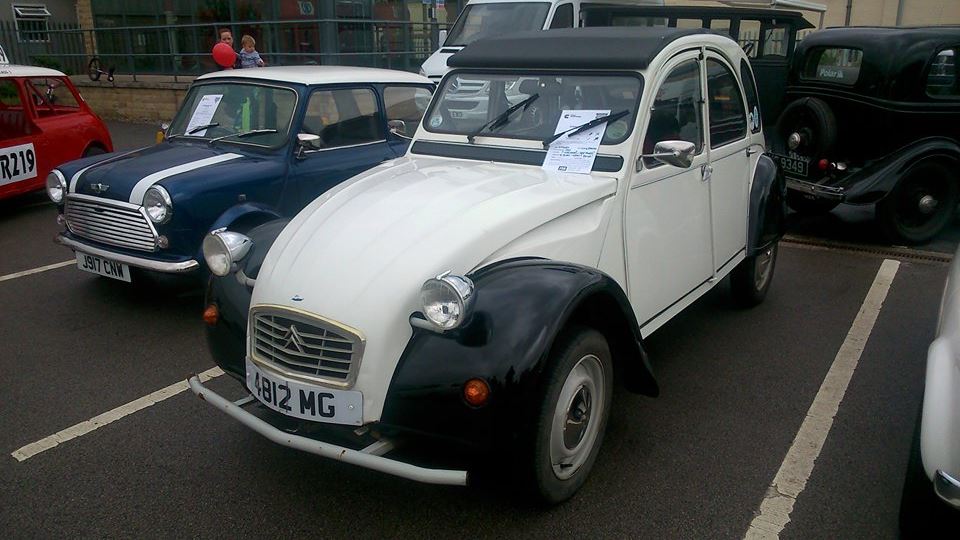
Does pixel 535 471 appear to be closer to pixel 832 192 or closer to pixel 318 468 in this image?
pixel 318 468

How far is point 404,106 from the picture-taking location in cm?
699

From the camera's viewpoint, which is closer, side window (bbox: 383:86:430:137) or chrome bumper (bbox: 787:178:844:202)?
side window (bbox: 383:86:430:137)

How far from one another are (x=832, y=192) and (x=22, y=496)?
676 centimetres

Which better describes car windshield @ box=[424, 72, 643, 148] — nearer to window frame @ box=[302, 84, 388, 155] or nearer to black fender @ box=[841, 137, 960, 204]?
window frame @ box=[302, 84, 388, 155]

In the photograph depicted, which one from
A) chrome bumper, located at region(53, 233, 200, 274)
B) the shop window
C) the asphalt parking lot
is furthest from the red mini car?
the shop window

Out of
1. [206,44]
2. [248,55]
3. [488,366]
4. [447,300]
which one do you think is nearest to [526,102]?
[447,300]

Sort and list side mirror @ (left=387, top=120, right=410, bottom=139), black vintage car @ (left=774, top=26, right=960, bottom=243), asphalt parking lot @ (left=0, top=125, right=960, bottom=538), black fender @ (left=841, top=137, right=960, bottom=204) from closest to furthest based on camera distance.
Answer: asphalt parking lot @ (left=0, top=125, right=960, bottom=538) < side mirror @ (left=387, top=120, right=410, bottom=139) < black fender @ (left=841, top=137, right=960, bottom=204) < black vintage car @ (left=774, top=26, right=960, bottom=243)

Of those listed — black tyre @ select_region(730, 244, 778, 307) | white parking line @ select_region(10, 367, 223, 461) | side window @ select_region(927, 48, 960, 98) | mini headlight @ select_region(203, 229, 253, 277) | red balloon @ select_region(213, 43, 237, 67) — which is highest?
red balloon @ select_region(213, 43, 237, 67)

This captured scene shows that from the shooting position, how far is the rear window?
7527 millimetres

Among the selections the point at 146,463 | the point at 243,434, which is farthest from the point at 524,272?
the point at 146,463

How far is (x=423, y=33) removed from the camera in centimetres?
1694

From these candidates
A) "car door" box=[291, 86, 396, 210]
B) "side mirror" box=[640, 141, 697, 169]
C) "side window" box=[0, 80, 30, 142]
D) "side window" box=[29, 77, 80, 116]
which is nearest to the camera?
"side mirror" box=[640, 141, 697, 169]

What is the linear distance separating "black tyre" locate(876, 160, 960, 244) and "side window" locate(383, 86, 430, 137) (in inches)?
174

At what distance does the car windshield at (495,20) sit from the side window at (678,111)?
6790 millimetres
